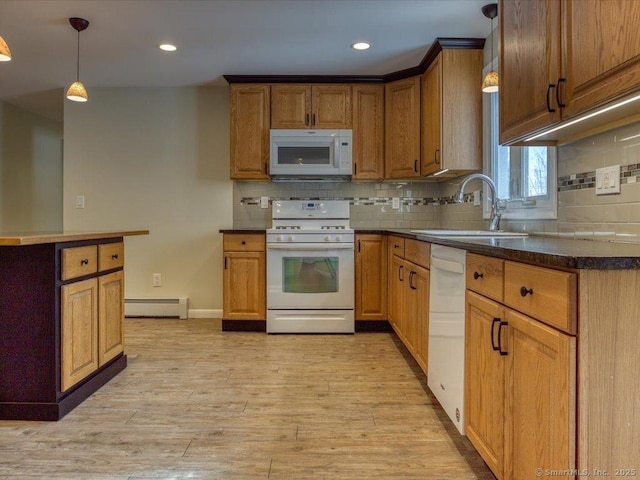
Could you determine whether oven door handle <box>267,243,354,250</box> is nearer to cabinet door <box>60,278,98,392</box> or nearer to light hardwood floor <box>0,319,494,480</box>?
light hardwood floor <box>0,319,494,480</box>

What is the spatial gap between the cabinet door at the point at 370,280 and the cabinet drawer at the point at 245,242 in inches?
32.6

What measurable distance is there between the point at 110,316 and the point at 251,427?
3.83 ft

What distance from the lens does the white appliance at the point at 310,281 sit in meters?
3.69

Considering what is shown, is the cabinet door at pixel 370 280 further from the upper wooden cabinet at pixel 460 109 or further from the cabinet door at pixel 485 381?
the cabinet door at pixel 485 381

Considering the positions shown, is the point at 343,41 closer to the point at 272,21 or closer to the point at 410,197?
the point at 272,21

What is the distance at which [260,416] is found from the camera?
211cm

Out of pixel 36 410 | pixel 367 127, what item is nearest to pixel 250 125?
pixel 367 127

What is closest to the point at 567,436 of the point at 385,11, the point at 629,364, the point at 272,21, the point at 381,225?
the point at 629,364

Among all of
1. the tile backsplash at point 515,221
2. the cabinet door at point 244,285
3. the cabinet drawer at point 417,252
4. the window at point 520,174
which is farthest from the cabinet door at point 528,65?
the cabinet door at point 244,285

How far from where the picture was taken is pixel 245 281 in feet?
12.3

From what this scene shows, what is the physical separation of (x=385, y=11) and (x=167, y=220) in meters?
2.79

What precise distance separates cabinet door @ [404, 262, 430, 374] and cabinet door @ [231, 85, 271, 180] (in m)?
1.76

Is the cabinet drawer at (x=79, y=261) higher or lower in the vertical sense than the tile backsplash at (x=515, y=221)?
lower

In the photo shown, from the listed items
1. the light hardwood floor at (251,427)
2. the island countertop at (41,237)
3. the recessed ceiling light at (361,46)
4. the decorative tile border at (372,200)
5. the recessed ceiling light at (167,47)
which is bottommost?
the light hardwood floor at (251,427)
